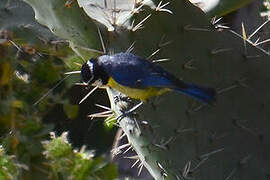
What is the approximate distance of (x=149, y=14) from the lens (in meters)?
1.57

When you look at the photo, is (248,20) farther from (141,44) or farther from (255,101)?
(141,44)

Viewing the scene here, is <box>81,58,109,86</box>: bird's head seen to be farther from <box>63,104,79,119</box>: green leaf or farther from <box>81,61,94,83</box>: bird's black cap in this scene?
<box>63,104,79,119</box>: green leaf

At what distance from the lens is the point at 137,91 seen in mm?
1513

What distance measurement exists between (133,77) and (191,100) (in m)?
0.19

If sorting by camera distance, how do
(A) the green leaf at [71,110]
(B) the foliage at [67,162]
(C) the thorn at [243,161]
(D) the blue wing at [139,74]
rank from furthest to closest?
(A) the green leaf at [71,110] → (B) the foliage at [67,162] → (C) the thorn at [243,161] → (D) the blue wing at [139,74]

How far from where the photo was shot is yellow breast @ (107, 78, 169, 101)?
59.3 inches

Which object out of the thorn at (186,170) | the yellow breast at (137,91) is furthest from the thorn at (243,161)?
the yellow breast at (137,91)

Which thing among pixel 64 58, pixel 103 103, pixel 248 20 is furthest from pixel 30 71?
pixel 248 20

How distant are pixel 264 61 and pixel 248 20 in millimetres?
943

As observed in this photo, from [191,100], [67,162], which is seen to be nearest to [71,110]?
[67,162]

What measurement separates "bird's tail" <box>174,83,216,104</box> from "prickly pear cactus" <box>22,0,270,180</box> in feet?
0.19

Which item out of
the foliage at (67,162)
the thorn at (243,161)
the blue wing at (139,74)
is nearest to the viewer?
the blue wing at (139,74)

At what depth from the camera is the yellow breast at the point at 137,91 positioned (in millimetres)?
1507

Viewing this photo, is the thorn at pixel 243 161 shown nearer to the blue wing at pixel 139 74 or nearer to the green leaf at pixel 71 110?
the blue wing at pixel 139 74
